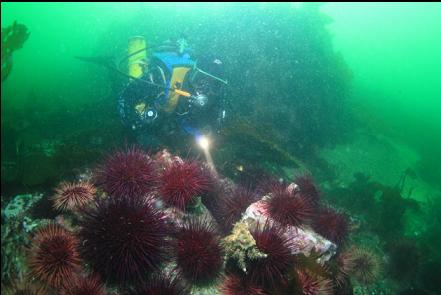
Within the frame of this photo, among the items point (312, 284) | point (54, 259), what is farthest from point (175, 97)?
point (312, 284)

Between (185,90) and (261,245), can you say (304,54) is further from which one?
(261,245)

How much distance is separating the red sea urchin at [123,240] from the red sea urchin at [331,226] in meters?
3.23

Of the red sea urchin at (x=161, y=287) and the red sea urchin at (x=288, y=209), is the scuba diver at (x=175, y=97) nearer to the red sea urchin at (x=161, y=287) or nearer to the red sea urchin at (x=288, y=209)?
the red sea urchin at (x=288, y=209)

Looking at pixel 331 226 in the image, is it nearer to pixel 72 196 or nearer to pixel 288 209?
pixel 288 209

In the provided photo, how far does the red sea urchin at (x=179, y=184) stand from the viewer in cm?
512

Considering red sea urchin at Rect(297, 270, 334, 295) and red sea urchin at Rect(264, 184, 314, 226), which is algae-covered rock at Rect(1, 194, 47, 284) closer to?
red sea urchin at Rect(264, 184, 314, 226)

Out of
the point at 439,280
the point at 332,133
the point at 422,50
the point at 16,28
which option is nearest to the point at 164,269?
the point at 16,28

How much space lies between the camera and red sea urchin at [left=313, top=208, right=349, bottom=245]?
234 inches

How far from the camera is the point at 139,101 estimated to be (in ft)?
26.1

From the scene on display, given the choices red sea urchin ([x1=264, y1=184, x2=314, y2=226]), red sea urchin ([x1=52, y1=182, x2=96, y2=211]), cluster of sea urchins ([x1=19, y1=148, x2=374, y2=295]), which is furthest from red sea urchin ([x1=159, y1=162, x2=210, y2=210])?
red sea urchin ([x1=264, y1=184, x2=314, y2=226])

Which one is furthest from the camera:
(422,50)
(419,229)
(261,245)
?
(422,50)

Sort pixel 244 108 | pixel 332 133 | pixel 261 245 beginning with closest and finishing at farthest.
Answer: pixel 261 245 < pixel 244 108 < pixel 332 133

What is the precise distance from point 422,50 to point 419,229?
425ft

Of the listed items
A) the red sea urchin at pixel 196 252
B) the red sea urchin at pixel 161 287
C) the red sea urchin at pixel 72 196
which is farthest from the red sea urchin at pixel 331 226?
the red sea urchin at pixel 72 196
